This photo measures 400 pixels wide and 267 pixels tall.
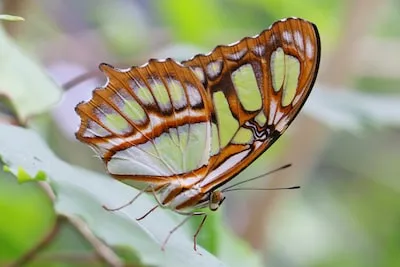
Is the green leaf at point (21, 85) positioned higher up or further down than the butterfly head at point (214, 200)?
higher up

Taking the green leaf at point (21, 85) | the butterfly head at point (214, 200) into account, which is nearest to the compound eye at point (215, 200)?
the butterfly head at point (214, 200)

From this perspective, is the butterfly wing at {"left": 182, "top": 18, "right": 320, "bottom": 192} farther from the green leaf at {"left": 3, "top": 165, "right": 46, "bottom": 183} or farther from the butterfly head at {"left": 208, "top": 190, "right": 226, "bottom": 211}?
the green leaf at {"left": 3, "top": 165, "right": 46, "bottom": 183}

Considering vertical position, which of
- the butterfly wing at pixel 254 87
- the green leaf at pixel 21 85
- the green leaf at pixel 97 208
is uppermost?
the butterfly wing at pixel 254 87

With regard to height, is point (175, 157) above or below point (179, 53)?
below

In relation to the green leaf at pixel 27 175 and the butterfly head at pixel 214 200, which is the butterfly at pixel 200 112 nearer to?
the butterfly head at pixel 214 200

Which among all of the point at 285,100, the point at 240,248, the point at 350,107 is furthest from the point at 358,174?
the point at 285,100

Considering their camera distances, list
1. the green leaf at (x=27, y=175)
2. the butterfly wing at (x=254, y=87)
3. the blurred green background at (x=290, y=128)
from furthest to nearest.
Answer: the blurred green background at (x=290, y=128), the butterfly wing at (x=254, y=87), the green leaf at (x=27, y=175)

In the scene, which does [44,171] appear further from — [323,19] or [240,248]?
[323,19]
